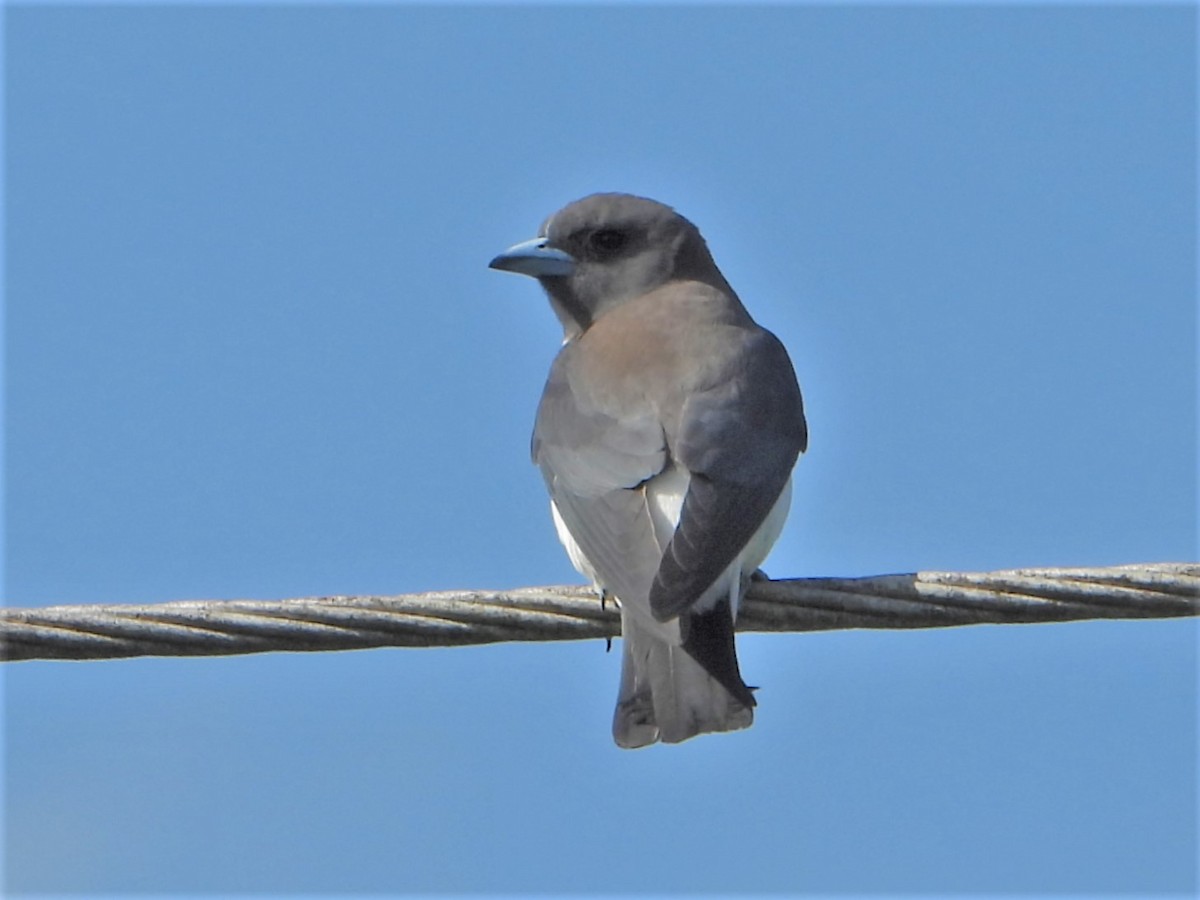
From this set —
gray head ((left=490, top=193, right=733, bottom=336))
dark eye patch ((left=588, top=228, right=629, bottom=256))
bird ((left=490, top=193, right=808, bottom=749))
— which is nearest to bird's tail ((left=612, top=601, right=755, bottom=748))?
bird ((left=490, top=193, right=808, bottom=749))

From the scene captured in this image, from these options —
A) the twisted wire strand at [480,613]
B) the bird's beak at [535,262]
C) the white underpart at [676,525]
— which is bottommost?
the twisted wire strand at [480,613]

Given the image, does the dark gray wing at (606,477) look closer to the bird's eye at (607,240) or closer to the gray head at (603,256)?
the gray head at (603,256)

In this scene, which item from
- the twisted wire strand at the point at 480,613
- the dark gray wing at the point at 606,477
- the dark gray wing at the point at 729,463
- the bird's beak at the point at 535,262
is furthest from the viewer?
the bird's beak at the point at 535,262

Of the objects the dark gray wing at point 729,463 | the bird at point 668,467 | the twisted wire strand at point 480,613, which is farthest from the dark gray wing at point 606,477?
the twisted wire strand at point 480,613

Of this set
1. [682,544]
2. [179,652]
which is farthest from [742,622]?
[179,652]

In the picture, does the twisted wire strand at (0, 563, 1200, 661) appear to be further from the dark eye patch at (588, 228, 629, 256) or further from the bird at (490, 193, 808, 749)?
the dark eye patch at (588, 228, 629, 256)

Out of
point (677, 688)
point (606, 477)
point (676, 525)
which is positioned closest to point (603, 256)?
point (606, 477)

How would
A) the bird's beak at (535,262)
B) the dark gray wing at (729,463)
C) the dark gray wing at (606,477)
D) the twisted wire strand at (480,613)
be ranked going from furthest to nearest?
1. the bird's beak at (535,262)
2. the dark gray wing at (606,477)
3. the dark gray wing at (729,463)
4. the twisted wire strand at (480,613)

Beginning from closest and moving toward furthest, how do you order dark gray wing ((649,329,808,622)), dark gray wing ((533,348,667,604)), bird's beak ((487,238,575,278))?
1. dark gray wing ((649,329,808,622))
2. dark gray wing ((533,348,667,604))
3. bird's beak ((487,238,575,278))

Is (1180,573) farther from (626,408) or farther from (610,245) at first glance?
(610,245)

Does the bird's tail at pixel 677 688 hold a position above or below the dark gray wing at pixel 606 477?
below
